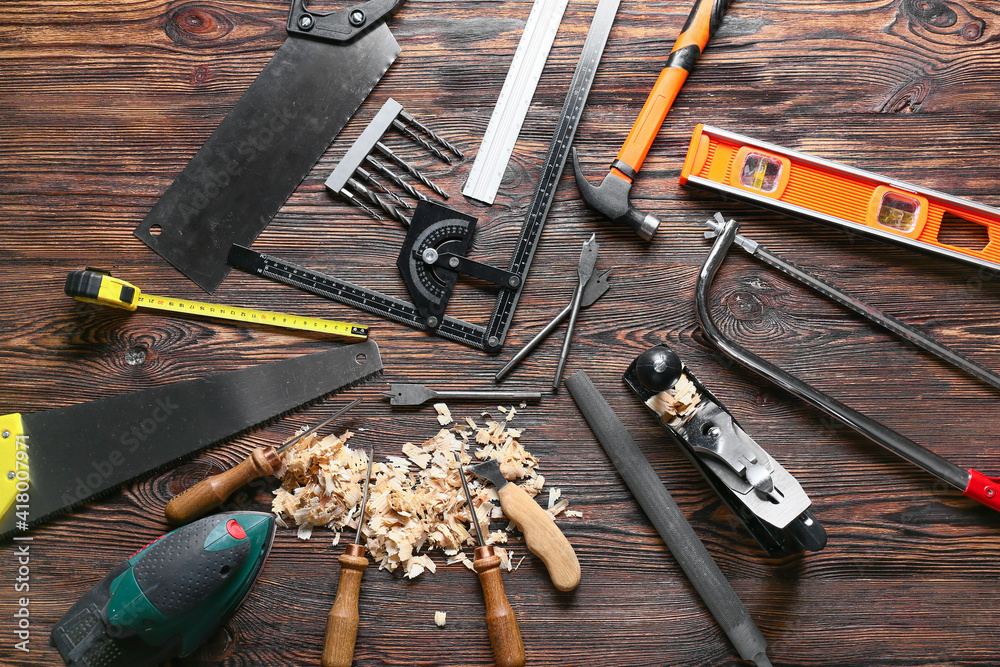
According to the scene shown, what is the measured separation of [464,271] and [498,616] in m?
1.09

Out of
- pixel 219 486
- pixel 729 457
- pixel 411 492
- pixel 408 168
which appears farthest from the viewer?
pixel 408 168

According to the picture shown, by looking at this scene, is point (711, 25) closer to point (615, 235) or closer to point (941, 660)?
point (615, 235)

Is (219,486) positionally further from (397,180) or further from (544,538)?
(397,180)

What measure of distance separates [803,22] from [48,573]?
3.14 m

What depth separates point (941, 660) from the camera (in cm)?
183

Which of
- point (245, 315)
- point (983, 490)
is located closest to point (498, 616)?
point (245, 315)

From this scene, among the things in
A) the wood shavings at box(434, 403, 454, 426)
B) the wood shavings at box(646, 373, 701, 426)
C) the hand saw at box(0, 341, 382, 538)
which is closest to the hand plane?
the wood shavings at box(646, 373, 701, 426)

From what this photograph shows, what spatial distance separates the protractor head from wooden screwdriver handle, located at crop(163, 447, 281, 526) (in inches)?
26.2

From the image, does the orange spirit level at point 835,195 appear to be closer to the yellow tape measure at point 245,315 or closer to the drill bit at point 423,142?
the drill bit at point 423,142

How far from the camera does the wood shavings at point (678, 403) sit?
1.67 meters

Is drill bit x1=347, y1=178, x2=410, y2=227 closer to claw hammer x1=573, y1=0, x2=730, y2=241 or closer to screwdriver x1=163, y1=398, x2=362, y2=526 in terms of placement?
claw hammer x1=573, y1=0, x2=730, y2=241

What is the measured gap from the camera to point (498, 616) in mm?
1691

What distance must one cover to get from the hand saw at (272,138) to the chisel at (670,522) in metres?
1.21

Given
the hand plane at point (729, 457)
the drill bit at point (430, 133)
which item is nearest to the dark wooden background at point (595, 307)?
the drill bit at point (430, 133)
